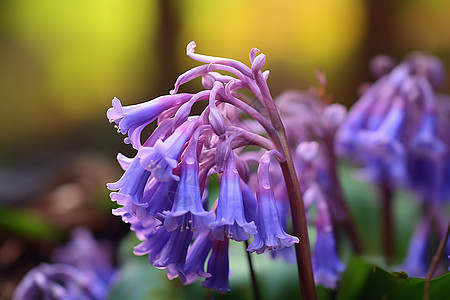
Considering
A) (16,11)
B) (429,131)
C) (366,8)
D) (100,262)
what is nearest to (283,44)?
(366,8)

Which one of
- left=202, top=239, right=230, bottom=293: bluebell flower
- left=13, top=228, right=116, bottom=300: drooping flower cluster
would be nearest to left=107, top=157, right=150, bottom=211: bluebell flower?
left=202, top=239, right=230, bottom=293: bluebell flower

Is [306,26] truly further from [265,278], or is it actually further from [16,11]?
[16,11]

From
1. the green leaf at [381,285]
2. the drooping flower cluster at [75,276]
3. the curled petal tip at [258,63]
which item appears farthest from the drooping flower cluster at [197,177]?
the drooping flower cluster at [75,276]

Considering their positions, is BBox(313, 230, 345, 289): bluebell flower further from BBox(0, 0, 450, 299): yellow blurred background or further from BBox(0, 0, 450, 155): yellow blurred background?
BBox(0, 0, 450, 155): yellow blurred background

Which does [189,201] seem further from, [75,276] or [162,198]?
[75,276]

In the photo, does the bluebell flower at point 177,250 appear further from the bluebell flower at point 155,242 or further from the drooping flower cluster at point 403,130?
the drooping flower cluster at point 403,130

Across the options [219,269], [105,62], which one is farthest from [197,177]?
[105,62]

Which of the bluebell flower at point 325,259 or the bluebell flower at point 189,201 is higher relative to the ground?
the bluebell flower at point 189,201
